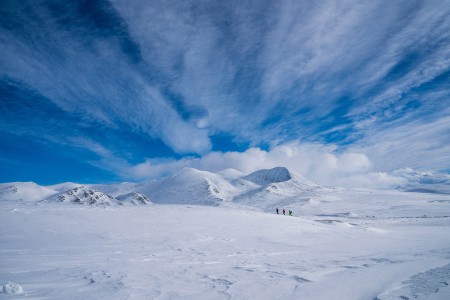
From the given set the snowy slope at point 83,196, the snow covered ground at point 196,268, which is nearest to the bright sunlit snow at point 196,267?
the snow covered ground at point 196,268

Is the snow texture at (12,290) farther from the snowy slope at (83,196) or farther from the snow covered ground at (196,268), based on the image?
the snowy slope at (83,196)

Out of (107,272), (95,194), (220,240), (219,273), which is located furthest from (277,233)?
(95,194)

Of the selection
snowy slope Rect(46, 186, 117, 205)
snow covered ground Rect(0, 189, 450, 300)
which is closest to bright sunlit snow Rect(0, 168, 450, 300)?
snow covered ground Rect(0, 189, 450, 300)

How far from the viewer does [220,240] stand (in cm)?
1379

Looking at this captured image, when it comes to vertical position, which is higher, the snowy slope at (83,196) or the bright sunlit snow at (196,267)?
the snowy slope at (83,196)

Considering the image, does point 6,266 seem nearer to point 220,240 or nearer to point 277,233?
point 220,240

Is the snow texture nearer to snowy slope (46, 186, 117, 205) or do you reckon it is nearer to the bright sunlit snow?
the bright sunlit snow

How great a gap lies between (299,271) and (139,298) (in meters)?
4.06

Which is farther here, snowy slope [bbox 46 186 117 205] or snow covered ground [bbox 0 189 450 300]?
snowy slope [bbox 46 186 117 205]

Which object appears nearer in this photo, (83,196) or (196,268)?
(196,268)

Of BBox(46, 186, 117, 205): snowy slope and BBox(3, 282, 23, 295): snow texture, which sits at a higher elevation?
BBox(46, 186, 117, 205): snowy slope

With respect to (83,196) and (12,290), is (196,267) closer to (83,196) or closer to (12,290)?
(12,290)

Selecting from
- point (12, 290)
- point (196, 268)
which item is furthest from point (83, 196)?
point (12, 290)

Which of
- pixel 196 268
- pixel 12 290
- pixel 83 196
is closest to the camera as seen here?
pixel 12 290
